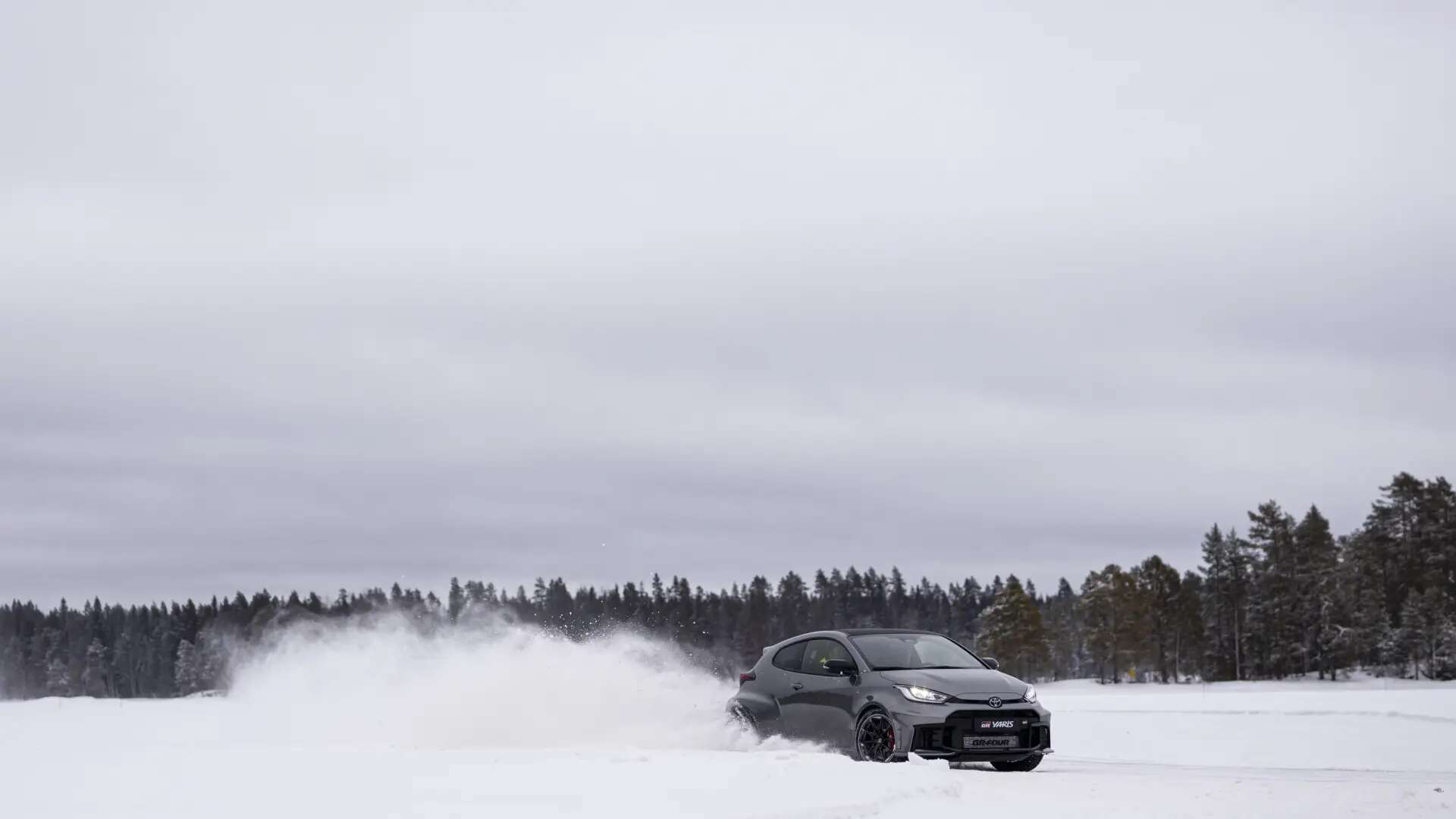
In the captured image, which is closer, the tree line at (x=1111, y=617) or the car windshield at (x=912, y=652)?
the car windshield at (x=912, y=652)

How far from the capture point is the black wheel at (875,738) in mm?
14820

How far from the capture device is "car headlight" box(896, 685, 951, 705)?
14.7m

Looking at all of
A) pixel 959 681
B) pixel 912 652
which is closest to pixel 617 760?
pixel 959 681

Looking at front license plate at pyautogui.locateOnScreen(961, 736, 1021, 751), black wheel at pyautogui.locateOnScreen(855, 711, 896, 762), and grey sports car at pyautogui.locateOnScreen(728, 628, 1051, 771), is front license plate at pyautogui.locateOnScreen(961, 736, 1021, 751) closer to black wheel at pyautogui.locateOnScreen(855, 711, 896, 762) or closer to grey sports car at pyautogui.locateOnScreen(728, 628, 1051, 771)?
grey sports car at pyautogui.locateOnScreen(728, 628, 1051, 771)

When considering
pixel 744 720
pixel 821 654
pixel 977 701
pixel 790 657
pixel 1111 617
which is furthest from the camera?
Result: pixel 1111 617

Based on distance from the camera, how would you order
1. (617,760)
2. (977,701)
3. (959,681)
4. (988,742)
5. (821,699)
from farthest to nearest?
(821,699) < (959,681) < (977,701) < (988,742) < (617,760)

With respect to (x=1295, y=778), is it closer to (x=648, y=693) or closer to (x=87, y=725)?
(x=648, y=693)

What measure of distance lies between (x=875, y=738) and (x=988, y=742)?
4.11 ft

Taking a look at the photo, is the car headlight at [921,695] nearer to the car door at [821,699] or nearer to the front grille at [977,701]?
the front grille at [977,701]

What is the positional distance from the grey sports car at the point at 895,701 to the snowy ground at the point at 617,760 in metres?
0.43

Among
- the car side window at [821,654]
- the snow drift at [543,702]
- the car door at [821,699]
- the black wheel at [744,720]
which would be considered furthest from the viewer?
the snow drift at [543,702]

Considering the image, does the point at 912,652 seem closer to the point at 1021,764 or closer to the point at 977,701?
the point at 977,701

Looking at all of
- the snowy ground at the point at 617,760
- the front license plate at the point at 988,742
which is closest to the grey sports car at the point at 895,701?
the front license plate at the point at 988,742

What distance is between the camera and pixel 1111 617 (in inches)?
4126
